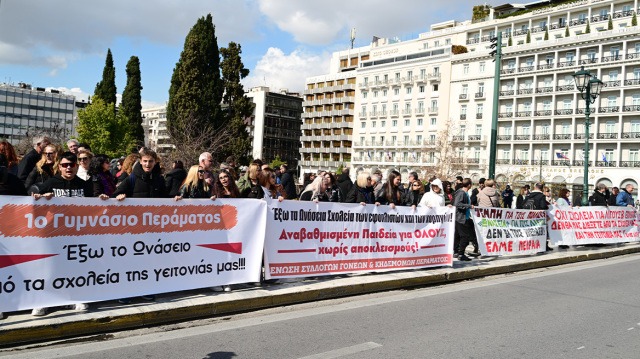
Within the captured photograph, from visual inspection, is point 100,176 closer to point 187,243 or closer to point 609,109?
point 187,243

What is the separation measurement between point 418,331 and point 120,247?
3624 mm

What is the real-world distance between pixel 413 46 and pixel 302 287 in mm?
87794

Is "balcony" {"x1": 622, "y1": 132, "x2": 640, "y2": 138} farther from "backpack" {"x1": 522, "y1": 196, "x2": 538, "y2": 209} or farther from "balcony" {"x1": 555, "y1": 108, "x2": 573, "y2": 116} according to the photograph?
"backpack" {"x1": 522, "y1": 196, "x2": 538, "y2": 209}

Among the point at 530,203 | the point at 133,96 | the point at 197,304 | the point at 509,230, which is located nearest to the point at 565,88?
the point at 133,96

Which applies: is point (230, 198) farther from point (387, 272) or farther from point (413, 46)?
point (413, 46)

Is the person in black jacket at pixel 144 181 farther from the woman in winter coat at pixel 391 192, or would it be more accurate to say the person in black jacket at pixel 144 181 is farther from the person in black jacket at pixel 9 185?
the woman in winter coat at pixel 391 192

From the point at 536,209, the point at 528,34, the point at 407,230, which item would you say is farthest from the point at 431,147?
the point at 407,230

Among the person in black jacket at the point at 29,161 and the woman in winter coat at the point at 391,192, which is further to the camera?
the woman in winter coat at the point at 391,192

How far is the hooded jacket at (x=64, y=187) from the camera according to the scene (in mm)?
5711

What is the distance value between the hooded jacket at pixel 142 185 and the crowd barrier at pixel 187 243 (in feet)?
1.65

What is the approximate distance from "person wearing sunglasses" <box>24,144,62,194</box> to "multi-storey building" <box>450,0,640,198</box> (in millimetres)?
55330

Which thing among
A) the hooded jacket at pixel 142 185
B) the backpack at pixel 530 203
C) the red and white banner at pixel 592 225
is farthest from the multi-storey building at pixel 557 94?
the hooded jacket at pixel 142 185

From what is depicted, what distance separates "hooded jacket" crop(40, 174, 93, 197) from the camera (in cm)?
571

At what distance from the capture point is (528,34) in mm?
73750
